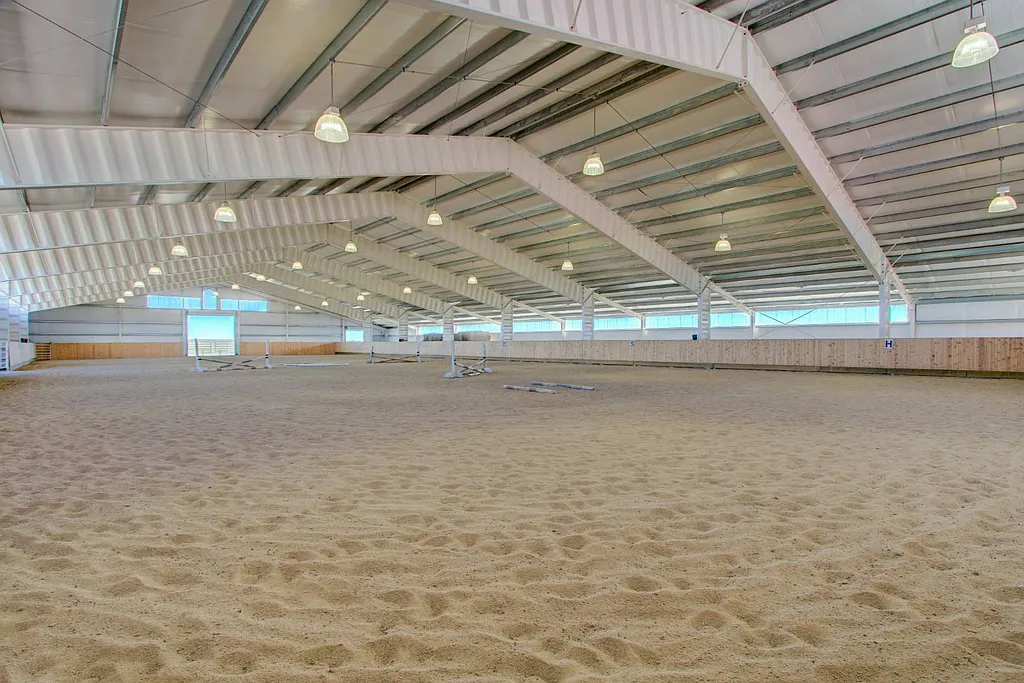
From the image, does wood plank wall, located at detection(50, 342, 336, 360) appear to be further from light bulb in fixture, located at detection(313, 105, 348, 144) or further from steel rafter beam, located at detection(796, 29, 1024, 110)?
steel rafter beam, located at detection(796, 29, 1024, 110)

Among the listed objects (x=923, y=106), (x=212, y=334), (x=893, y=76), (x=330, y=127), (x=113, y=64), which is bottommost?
(x=212, y=334)

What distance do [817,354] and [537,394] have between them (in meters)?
16.3

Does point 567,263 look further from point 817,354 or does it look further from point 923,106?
point 923,106

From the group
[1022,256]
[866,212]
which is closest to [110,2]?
[866,212]

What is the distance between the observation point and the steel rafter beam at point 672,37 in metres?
7.41

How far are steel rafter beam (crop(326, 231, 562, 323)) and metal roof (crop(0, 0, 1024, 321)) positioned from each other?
377 cm

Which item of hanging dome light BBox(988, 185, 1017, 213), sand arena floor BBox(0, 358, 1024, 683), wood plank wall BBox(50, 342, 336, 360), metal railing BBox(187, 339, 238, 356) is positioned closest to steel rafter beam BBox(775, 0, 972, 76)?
hanging dome light BBox(988, 185, 1017, 213)

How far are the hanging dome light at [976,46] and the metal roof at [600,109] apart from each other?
3.23 m

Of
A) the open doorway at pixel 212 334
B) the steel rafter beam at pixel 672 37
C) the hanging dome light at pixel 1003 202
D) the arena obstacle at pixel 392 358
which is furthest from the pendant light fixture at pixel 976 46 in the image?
the open doorway at pixel 212 334

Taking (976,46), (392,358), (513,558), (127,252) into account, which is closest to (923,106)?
(976,46)

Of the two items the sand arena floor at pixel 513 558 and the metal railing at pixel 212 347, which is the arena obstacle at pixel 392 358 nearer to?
the metal railing at pixel 212 347

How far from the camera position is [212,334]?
154 ft

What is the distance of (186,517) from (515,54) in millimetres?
10676

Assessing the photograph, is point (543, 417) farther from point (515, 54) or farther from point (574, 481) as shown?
point (515, 54)
